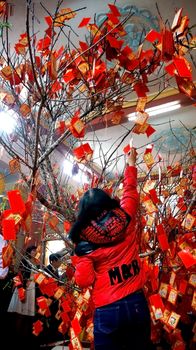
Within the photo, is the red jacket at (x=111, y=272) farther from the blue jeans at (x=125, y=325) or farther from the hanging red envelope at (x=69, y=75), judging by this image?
the hanging red envelope at (x=69, y=75)

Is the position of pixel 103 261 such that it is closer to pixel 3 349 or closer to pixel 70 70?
pixel 70 70

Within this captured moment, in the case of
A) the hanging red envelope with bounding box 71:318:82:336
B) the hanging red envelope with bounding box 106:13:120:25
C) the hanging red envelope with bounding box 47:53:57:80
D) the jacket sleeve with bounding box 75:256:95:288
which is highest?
the hanging red envelope with bounding box 106:13:120:25

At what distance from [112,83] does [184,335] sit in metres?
3.31

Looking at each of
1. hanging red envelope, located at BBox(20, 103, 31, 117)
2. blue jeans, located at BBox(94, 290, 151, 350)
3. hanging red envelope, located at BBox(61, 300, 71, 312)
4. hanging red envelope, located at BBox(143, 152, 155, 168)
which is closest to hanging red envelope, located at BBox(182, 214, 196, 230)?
hanging red envelope, located at BBox(143, 152, 155, 168)

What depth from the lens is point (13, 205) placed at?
6.09 feet

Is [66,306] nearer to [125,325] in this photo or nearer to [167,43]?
[125,325]

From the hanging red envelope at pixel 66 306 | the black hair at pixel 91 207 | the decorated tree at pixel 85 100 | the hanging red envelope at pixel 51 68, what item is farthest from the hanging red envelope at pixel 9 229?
the hanging red envelope at pixel 66 306

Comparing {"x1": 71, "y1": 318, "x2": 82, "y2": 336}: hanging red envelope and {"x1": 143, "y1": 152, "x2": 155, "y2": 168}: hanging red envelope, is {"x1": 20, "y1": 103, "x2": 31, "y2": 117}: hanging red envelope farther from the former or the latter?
{"x1": 71, "y1": 318, "x2": 82, "y2": 336}: hanging red envelope

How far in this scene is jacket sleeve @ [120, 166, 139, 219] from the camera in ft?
6.86

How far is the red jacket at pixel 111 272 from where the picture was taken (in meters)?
1.94

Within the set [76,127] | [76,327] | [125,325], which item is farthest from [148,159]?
[76,327]

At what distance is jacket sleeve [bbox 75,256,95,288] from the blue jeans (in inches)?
8.6

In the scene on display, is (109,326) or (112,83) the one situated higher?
(112,83)

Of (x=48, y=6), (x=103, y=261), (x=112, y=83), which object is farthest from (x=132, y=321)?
(x=48, y=6)
